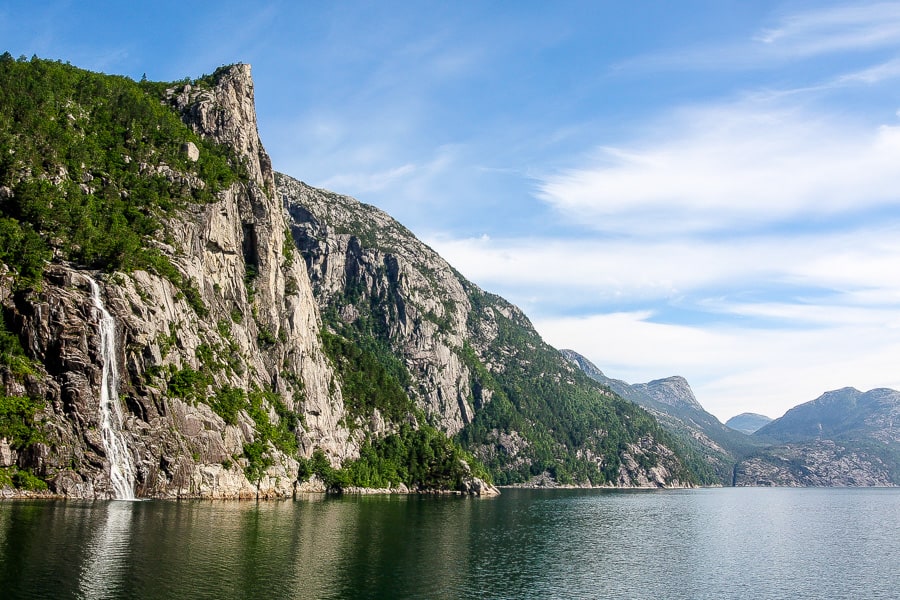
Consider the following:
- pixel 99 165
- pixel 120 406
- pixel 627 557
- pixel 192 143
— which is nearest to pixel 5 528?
pixel 120 406

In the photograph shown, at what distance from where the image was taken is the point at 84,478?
95.9 m

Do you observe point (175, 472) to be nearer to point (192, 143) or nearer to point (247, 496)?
point (247, 496)

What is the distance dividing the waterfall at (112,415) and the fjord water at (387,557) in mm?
6110

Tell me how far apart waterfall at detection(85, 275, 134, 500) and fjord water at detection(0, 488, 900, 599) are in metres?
6.11

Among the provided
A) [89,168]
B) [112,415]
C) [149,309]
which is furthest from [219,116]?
[112,415]

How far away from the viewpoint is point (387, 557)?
218ft

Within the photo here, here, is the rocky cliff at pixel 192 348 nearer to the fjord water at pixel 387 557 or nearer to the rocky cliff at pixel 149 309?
the rocky cliff at pixel 149 309

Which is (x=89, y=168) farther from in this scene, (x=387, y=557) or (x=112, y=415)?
(x=387, y=557)

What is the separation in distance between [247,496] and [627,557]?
244ft

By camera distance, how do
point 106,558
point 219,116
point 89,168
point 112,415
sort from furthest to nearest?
point 219,116 < point 89,168 < point 112,415 < point 106,558

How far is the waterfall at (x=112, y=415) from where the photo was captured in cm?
10012

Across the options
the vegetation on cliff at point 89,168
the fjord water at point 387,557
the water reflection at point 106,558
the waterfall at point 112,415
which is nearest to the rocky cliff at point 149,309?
the waterfall at point 112,415

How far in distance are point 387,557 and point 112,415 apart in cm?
5841

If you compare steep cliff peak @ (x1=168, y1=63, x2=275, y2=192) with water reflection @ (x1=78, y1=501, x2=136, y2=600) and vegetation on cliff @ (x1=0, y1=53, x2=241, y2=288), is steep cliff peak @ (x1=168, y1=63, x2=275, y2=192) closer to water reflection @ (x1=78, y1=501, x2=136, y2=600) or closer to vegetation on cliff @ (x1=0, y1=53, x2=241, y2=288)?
vegetation on cliff @ (x1=0, y1=53, x2=241, y2=288)
